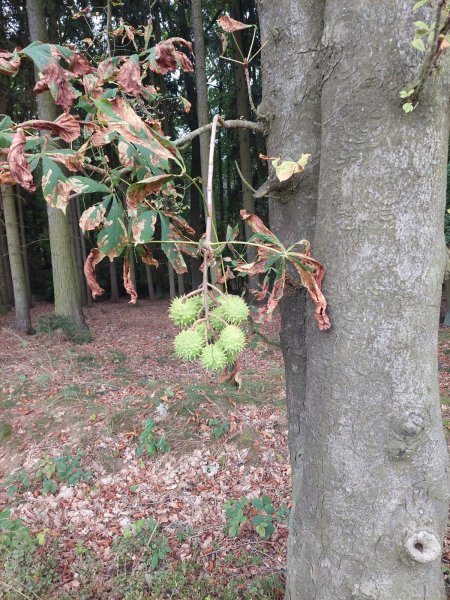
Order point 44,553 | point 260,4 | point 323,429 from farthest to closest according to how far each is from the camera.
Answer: point 44,553, point 260,4, point 323,429

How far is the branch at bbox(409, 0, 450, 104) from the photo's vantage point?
2.69ft

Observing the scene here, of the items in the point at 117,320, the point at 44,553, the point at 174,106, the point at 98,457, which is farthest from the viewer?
the point at 174,106

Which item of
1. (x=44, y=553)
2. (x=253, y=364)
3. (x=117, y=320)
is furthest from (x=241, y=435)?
(x=117, y=320)

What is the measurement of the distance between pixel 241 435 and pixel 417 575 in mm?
2970

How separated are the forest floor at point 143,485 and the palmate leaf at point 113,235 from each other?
236cm

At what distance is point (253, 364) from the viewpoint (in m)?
6.82

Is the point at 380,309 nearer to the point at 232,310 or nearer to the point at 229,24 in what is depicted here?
the point at 232,310

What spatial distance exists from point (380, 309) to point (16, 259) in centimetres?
985

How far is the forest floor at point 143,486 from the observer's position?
2.75 metres

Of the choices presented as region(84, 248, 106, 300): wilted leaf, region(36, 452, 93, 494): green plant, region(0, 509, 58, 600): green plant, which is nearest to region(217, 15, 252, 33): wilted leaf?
region(84, 248, 106, 300): wilted leaf

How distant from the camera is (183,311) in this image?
113 cm

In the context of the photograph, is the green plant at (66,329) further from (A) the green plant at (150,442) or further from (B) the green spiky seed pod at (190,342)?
(B) the green spiky seed pod at (190,342)

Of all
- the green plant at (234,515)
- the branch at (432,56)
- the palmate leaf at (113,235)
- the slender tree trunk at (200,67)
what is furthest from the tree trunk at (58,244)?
the branch at (432,56)

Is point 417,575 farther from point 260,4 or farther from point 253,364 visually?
point 253,364
